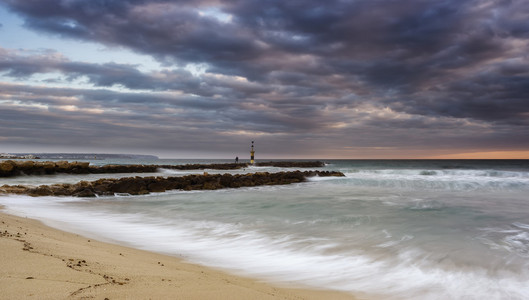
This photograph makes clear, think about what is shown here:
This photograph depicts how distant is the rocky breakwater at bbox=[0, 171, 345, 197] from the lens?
1219cm

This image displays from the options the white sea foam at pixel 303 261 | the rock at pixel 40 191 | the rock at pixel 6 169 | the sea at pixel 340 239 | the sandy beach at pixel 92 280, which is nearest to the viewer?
the sandy beach at pixel 92 280

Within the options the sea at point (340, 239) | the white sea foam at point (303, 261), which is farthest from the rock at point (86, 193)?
the white sea foam at point (303, 261)

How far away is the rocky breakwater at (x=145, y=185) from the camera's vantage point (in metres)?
12.2

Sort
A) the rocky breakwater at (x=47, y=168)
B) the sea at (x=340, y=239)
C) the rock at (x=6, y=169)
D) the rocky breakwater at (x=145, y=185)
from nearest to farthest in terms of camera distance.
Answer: the sea at (x=340, y=239) → the rocky breakwater at (x=145, y=185) → the rock at (x=6, y=169) → the rocky breakwater at (x=47, y=168)

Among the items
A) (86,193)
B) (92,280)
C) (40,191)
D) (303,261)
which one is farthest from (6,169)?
(92,280)

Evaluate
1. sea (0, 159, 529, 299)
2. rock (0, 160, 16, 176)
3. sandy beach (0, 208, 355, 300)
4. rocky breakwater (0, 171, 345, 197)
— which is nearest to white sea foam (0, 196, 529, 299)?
sea (0, 159, 529, 299)

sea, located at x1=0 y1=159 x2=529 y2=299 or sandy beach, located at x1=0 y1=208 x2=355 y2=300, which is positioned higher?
sandy beach, located at x1=0 y1=208 x2=355 y2=300

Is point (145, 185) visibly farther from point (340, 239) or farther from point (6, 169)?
point (6, 169)

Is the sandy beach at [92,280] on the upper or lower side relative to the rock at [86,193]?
upper

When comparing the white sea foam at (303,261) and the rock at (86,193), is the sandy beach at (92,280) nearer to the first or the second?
the white sea foam at (303,261)

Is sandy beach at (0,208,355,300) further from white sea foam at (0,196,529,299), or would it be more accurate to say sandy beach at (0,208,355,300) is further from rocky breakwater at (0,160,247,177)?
rocky breakwater at (0,160,247,177)

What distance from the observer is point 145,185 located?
15086 millimetres

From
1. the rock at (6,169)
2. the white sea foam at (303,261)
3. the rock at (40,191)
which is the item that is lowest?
the white sea foam at (303,261)

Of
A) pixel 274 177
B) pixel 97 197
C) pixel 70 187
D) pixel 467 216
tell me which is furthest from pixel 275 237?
pixel 274 177
